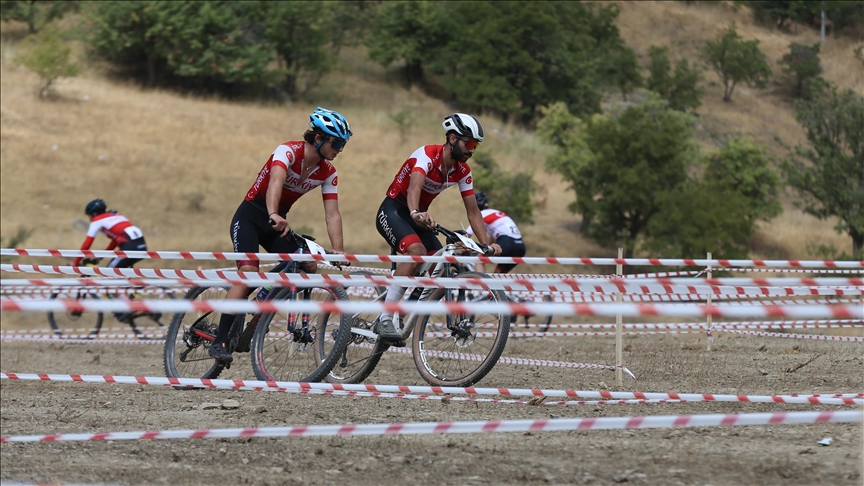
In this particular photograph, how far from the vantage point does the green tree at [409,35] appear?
6769 centimetres

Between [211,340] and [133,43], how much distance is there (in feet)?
173

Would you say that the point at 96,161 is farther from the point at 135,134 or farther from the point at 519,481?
the point at 519,481

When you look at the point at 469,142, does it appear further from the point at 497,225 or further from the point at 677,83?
the point at 677,83

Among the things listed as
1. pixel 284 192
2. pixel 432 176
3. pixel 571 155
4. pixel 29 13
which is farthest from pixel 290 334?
pixel 29 13

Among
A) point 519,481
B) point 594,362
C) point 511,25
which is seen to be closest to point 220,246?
point 594,362

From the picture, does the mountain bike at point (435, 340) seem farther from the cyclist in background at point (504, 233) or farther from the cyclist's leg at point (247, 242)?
the cyclist in background at point (504, 233)

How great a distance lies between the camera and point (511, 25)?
64875 mm

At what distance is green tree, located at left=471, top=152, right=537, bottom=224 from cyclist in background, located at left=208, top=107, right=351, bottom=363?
30.9 m

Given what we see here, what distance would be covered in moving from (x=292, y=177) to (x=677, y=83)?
65.2 m

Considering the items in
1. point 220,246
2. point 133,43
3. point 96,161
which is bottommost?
point 220,246

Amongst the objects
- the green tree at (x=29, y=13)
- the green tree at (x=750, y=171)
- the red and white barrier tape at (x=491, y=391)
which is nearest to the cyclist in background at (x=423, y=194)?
the red and white barrier tape at (x=491, y=391)

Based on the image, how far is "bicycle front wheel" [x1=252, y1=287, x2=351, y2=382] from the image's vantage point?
754 centimetres

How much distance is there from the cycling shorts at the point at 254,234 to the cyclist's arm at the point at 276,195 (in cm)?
33

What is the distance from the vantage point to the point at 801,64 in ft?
200
